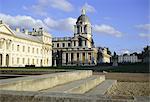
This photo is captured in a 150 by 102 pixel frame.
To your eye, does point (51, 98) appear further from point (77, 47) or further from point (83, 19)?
point (83, 19)

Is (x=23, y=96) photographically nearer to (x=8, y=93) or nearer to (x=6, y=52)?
(x=8, y=93)

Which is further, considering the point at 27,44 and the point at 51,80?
the point at 27,44

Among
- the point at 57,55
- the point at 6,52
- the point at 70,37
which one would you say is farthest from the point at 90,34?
the point at 6,52

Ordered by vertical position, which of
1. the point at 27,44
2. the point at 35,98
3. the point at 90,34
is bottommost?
the point at 35,98

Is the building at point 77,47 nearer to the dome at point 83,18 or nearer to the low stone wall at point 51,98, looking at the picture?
the dome at point 83,18

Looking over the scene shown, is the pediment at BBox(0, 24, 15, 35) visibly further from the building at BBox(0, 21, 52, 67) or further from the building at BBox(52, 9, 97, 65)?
the building at BBox(52, 9, 97, 65)

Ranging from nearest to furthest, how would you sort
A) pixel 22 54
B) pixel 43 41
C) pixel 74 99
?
1. pixel 74 99
2. pixel 22 54
3. pixel 43 41

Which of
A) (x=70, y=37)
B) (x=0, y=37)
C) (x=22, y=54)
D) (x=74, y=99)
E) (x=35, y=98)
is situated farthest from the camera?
(x=70, y=37)

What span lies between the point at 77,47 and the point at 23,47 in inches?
1423

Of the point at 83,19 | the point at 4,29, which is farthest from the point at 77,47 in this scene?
the point at 4,29

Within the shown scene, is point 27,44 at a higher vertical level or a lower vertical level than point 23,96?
higher

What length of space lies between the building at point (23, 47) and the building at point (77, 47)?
10411 millimetres

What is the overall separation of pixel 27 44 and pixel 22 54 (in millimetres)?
4883

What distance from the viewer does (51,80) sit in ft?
33.3
